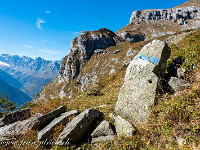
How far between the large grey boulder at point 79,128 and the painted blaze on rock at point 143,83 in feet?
5.96

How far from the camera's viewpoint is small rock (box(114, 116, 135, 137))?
5.39m

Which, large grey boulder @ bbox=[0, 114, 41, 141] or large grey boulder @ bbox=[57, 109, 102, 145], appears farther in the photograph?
large grey boulder @ bbox=[0, 114, 41, 141]

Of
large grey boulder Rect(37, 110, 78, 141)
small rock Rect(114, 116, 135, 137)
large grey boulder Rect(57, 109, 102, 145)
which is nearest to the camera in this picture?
small rock Rect(114, 116, 135, 137)

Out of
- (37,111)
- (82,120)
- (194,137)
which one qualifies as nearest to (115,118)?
(82,120)

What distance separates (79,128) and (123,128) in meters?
2.38

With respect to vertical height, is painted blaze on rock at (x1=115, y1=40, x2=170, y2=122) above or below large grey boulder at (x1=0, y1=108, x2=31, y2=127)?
above

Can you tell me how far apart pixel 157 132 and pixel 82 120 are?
3.80m

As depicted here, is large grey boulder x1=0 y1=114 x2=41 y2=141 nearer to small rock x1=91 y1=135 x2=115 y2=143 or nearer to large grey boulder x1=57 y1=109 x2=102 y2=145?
large grey boulder x1=57 y1=109 x2=102 y2=145

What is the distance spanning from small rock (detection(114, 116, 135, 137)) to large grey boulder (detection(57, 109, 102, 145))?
1486 mm

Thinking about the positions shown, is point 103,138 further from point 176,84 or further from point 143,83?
point 176,84

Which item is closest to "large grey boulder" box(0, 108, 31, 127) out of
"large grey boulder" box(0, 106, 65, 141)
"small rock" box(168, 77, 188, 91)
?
"large grey boulder" box(0, 106, 65, 141)

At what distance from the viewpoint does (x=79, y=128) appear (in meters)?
6.14

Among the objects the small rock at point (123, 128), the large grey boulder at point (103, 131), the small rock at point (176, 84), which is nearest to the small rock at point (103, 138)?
the large grey boulder at point (103, 131)

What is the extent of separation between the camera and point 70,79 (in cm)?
18862
